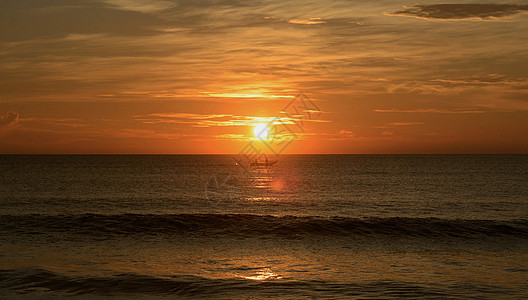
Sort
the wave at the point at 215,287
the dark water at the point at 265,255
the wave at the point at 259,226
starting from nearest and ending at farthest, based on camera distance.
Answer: the wave at the point at 215,287
the dark water at the point at 265,255
the wave at the point at 259,226

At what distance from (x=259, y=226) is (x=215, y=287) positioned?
15863 millimetres

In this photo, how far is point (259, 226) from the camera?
32.8 metres

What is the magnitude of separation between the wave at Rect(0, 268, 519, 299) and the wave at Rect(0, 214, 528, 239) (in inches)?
475

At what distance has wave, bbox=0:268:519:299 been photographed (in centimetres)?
1612

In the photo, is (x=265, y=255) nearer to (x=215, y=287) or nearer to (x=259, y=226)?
(x=215, y=287)

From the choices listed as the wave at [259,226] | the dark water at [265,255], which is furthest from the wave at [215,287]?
the wave at [259,226]

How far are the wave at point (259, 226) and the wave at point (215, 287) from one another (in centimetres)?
1207

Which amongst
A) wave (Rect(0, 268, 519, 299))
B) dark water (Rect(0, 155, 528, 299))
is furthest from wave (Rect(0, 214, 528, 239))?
wave (Rect(0, 268, 519, 299))

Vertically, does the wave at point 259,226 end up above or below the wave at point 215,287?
above

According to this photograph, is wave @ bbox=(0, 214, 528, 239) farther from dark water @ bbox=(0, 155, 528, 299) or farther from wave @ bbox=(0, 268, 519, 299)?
wave @ bbox=(0, 268, 519, 299)

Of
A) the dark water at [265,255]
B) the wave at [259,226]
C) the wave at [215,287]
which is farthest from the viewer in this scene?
the wave at [259,226]

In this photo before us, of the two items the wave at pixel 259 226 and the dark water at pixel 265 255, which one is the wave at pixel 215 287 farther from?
the wave at pixel 259 226

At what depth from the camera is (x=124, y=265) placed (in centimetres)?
2056

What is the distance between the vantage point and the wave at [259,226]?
30531 millimetres
